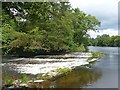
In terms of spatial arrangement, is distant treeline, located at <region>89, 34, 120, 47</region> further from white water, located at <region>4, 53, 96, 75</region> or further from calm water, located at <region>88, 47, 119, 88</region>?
white water, located at <region>4, 53, 96, 75</region>

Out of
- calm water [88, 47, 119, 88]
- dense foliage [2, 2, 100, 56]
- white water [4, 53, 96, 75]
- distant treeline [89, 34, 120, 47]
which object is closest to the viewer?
calm water [88, 47, 119, 88]

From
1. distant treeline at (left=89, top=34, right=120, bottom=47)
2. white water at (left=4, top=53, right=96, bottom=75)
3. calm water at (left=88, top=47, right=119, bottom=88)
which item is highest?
distant treeline at (left=89, top=34, right=120, bottom=47)

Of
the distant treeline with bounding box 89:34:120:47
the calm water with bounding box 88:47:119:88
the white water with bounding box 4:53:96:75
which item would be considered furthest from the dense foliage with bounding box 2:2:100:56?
the distant treeline with bounding box 89:34:120:47

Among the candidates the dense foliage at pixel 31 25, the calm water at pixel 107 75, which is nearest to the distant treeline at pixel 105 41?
the dense foliage at pixel 31 25

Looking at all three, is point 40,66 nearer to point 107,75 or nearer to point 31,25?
point 31,25

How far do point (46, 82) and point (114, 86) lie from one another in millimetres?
4038

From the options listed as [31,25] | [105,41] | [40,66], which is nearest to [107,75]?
[40,66]

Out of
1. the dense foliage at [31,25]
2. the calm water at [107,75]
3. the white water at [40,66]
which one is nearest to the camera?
the calm water at [107,75]

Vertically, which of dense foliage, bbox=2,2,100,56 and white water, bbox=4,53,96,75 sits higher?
dense foliage, bbox=2,2,100,56

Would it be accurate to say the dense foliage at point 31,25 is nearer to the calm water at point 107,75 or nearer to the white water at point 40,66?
the white water at point 40,66

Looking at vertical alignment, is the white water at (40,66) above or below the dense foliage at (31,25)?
below

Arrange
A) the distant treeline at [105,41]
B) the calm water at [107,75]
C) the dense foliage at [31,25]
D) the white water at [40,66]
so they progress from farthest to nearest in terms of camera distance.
A: 1. the distant treeline at [105,41]
2. the dense foliage at [31,25]
3. the white water at [40,66]
4. the calm water at [107,75]

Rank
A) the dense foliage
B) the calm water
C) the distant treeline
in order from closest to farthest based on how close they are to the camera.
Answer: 1. the calm water
2. the dense foliage
3. the distant treeline

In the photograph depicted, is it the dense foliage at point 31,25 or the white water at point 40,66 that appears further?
the dense foliage at point 31,25
